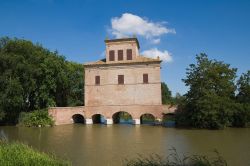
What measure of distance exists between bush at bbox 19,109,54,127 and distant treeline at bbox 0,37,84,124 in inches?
70.9

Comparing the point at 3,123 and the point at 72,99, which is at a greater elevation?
the point at 72,99

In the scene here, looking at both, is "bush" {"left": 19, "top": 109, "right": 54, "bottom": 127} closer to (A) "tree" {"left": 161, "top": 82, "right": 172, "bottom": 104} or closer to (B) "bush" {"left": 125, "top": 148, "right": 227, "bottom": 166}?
(B) "bush" {"left": 125, "top": 148, "right": 227, "bottom": 166}

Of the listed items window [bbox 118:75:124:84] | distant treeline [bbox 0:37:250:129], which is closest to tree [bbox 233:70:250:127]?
distant treeline [bbox 0:37:250:129]

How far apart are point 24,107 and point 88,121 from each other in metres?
8.92

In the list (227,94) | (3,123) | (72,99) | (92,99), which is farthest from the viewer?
(72,99)

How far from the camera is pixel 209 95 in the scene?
2962 cm

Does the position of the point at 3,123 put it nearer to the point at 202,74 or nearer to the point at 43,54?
the point at 43,54

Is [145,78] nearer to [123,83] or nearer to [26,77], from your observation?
[123,83]

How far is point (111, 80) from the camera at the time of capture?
3862 cm

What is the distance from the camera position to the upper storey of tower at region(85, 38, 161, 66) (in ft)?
127

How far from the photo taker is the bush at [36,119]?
34500 millimetres

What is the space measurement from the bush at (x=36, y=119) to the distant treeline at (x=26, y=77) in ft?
5.90

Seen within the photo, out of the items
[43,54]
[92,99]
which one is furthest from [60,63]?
[92,99]

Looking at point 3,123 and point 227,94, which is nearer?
point 227,94
